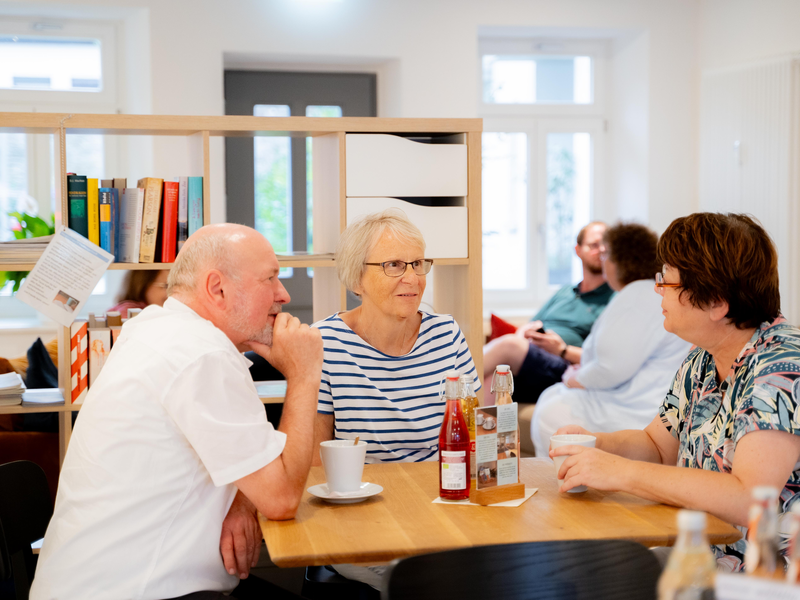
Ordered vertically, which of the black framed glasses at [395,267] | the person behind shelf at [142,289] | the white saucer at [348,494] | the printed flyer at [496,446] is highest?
the black framed glasses at [395,267]

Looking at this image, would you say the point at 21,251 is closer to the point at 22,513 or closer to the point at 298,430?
the point at 22,513

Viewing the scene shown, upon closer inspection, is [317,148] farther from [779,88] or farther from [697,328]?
[779,88]

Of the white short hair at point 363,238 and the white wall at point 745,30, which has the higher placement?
the white wall at point 745,30

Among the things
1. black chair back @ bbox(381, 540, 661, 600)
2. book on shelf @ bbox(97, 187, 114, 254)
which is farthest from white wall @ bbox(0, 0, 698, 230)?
black chair back @ bbox(381, 540, 661, 600)

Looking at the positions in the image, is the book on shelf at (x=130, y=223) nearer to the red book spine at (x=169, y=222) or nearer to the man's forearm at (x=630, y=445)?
the red book spine at (x=169, y=222)

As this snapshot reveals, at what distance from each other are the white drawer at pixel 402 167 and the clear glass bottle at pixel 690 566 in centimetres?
210

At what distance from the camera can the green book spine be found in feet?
8.32

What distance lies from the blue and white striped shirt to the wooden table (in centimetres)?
37

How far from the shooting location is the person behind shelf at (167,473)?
4.46 ft

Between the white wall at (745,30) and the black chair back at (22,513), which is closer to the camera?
the black chair back at (22,513)

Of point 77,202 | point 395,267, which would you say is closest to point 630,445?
point 395,267

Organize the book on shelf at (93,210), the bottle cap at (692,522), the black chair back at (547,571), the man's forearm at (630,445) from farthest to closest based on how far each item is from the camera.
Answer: the book on shelf at (93,210) < the man's forearm at (630,445) < the black chair back at (547,571) < the bottle cap at (692,522)

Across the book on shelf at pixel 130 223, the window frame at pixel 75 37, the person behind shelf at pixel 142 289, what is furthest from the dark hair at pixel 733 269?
the window frame at pixel 75 37

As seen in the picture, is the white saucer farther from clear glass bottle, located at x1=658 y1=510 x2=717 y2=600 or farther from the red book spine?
the red book spine
